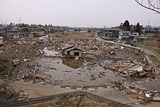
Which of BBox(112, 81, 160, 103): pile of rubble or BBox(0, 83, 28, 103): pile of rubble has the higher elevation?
BBox(0, 83, 28, 103): pile of rubble

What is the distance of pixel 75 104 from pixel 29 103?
1.70 metres

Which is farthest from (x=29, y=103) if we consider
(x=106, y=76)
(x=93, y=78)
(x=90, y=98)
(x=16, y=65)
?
(x=16, y=65)

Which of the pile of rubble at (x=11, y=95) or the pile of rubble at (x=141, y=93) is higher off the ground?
the pile of rubble at (x=11, y=95)

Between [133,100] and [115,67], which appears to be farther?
[115,67]

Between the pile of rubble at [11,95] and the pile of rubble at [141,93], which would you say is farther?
the pile of rubble at [141,93]

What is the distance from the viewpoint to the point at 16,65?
602 inches

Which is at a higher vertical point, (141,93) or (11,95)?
(11,95)

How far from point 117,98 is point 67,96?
4.33 meters

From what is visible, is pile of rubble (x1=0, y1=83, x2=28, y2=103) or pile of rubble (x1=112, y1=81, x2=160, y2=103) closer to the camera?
pile of rubble (x1=0, y1=83, x2=28, y2=103)

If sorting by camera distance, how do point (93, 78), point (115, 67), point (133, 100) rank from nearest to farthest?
point (133, 100)
point (93, 78)
point (115, 67)

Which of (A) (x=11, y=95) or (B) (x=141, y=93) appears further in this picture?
(B) (x=141, y=93)

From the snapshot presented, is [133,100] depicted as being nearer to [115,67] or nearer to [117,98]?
[117,98]

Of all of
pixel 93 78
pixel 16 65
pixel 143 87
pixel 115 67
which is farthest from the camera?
pixel 115 67

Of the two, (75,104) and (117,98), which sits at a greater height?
(75,104)
